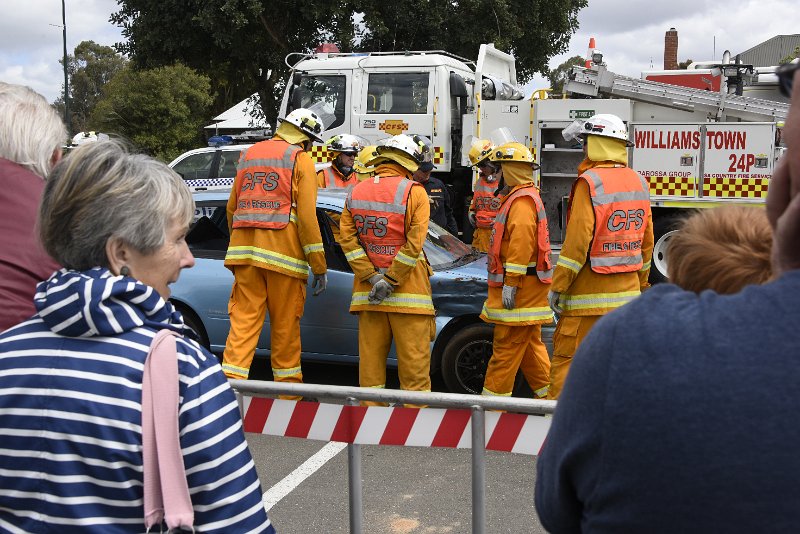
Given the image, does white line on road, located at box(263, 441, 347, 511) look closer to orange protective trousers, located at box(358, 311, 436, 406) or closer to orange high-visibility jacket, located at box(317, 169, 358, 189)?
orange protective trousers, located at box(358, 311, 436, 406)

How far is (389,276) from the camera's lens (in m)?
5.68

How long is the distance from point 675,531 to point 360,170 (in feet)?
23.9

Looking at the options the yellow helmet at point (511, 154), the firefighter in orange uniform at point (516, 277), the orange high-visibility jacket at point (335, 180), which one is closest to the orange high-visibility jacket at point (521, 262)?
the firefighter in orange uniform at point (516, 277)

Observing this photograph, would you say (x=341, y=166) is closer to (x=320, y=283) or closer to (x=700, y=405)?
(x=320, y=283)

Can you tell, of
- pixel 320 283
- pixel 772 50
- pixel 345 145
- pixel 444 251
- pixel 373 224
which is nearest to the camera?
pixel 373 224

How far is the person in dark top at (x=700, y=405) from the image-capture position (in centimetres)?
108

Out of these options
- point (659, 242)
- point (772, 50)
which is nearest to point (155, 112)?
point (659, 242)

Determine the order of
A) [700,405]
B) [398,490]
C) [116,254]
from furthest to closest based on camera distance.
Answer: [398,490]
[116,254]
[700,405]

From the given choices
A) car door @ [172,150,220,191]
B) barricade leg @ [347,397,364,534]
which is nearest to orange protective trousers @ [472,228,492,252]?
car door @ [172,150,220,191]

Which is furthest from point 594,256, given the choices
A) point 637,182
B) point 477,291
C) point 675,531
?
point 675,531

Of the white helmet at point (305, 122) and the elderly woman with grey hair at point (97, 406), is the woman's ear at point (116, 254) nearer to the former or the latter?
the elderly woman with grey hair at point (97, 406)

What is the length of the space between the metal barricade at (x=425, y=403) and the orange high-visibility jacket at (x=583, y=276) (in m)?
2.45

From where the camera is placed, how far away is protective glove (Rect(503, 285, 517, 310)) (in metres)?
5.60

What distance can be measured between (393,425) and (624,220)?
2.82 m
